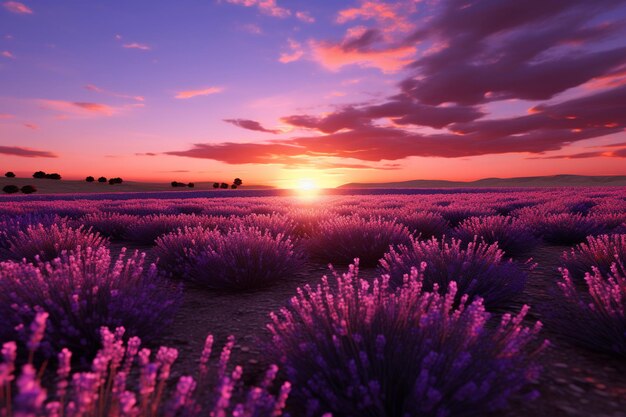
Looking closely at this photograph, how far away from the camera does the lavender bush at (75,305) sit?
2430 millimetres

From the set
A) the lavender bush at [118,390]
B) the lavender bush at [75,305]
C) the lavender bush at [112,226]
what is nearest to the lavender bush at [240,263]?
the lavender bush at [75,305]

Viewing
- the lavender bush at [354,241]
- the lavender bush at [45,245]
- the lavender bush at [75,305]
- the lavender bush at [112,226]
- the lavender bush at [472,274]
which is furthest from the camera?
the lavender bush at [112,226]


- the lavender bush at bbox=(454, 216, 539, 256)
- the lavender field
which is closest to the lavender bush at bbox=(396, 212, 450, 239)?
the lavender bush at bbox=(454, 216, 539, 256)

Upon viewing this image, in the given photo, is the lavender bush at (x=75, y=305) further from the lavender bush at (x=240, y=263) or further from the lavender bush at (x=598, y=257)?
the lavender bush at (x=598, y=257)

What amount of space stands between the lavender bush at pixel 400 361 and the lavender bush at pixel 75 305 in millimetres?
1080

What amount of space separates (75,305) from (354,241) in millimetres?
3519

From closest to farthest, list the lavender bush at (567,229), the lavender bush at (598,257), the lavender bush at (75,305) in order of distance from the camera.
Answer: the lavender bush at (75,305) < the lavender bush at (598,257) < the lavender bush at (567,229)

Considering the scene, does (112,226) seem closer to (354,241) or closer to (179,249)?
(179,249)

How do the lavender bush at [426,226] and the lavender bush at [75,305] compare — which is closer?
the lavender bush at [75,305]

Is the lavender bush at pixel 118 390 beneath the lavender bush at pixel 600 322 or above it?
above

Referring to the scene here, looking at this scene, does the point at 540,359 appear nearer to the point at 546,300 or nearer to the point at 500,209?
the point at 546,300

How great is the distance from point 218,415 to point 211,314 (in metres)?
2.35

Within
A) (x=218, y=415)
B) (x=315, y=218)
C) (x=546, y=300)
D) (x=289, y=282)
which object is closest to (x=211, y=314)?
(x=289, y=282)

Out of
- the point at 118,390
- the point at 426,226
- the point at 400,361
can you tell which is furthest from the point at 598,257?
the point at 118,390
